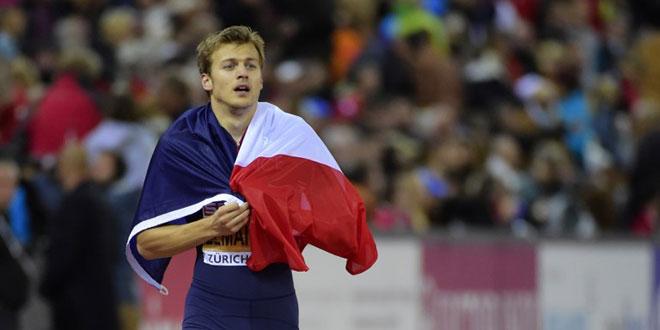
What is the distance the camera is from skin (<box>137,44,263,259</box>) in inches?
304

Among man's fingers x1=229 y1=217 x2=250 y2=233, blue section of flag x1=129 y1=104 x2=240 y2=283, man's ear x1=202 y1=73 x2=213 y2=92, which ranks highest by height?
man's ear x1=202 y1=73 x2=213 y2=92

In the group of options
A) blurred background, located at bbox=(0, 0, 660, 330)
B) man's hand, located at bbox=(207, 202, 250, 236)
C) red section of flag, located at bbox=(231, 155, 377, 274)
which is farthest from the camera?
blurred background, located at bbox=(0, 0, 660, 330)

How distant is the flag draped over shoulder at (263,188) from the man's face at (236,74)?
19 centimetres

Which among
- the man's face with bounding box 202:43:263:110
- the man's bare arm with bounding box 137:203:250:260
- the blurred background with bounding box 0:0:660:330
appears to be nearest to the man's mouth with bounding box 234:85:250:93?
the man's face with bounding box 202:43:263:110

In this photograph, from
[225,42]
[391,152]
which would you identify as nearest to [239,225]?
[225,42]

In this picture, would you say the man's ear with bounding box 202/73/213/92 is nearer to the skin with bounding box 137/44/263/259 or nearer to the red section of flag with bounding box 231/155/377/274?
the skin with bounding box 137/44/263/259

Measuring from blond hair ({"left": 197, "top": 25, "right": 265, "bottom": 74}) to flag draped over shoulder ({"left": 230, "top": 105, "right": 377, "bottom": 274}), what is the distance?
0.32 m

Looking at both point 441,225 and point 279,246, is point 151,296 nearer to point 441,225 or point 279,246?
point 441,225

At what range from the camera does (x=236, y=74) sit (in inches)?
310

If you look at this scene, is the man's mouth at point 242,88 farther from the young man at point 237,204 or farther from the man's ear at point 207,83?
the man's ear at point 207,83

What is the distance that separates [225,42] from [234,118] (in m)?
0.35

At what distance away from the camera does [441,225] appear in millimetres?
15891

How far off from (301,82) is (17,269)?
689 cm

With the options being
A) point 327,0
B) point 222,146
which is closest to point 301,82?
point 327,0
